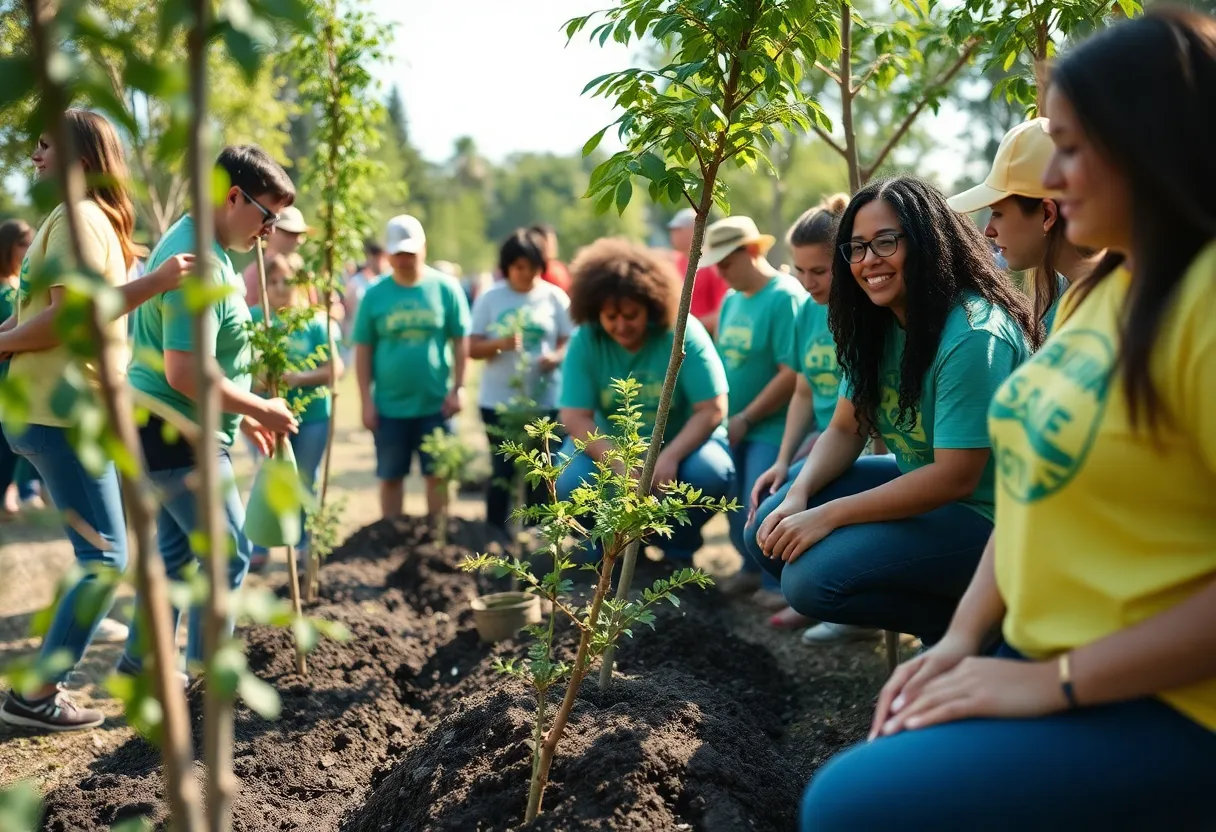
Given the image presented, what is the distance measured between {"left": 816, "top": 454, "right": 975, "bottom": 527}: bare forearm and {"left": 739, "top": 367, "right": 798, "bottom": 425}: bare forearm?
7.66 ft

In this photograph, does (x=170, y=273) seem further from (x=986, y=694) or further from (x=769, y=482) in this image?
(x=986, y=694)

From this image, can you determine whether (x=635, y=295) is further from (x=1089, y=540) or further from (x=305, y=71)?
(x=1089, y=540)

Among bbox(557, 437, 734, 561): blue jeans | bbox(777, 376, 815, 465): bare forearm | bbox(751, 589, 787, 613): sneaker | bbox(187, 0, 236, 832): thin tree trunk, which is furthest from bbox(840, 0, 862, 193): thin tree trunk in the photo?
bbox(187, 0, 236, 832): thin tree trunk

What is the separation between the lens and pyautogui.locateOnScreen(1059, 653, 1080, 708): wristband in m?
1.52

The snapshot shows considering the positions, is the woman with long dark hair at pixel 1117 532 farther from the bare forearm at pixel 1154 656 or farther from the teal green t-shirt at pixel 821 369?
the teal green t-shirt at pixel 821 369

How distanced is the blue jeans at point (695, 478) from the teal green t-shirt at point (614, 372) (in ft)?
0.56

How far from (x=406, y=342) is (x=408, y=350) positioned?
0.06 m

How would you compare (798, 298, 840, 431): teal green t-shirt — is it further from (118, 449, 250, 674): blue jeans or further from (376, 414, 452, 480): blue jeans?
(376, 414, 452, 480): blue jeans

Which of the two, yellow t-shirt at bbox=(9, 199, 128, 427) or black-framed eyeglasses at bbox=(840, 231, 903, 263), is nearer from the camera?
black-framed eyeglasses at bbox=(840, 231, 903, 263)

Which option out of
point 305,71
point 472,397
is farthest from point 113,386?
point 472,397

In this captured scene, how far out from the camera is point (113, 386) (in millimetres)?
1300

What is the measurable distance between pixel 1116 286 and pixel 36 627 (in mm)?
1611

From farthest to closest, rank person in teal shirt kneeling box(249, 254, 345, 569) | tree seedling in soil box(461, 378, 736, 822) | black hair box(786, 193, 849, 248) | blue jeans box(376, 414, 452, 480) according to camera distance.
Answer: blue jeans box(376, 414, 452, 480)
person in teal shirt kneeling box(249, 254, 345, 569)
black hair box(786, 193, 849, 248)
tree seedling in soil box(461, 378, 736, 822)

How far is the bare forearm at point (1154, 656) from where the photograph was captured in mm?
1432
